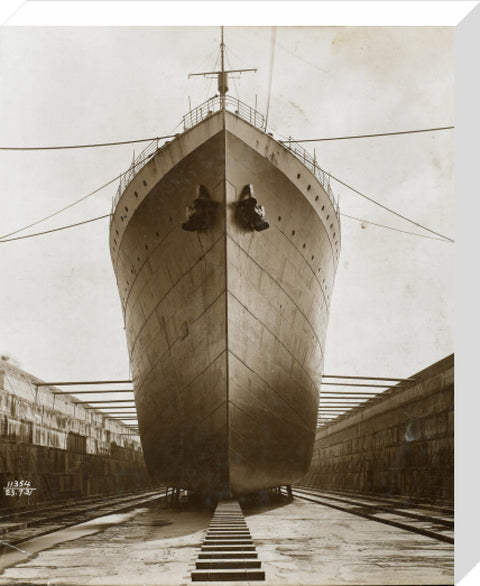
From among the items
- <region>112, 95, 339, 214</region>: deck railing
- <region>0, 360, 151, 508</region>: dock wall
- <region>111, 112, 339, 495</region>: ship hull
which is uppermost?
<region>112, 95, 339, 214</region>: deck railing

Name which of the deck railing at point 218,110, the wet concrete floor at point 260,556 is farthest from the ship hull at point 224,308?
the wet concrete floor at point 260,556

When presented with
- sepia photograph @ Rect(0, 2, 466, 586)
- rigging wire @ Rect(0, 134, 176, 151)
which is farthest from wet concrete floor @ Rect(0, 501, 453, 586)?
rigging wire @ Rect(0, 134, 176, 151)

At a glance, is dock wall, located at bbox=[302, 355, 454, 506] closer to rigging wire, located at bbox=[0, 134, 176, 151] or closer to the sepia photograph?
the sepia photograph

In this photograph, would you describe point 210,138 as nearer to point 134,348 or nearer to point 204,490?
point 134,348

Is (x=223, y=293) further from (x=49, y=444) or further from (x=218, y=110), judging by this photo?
(x=49, y=444)

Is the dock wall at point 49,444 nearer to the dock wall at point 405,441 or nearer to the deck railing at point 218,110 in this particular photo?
the deck railing at point 218,110
